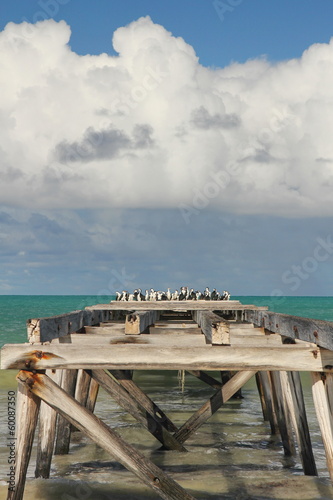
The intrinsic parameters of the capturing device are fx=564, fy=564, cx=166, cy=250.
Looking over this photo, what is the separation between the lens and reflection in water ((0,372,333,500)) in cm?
777

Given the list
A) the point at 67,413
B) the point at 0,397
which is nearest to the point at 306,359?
the point at 67,413

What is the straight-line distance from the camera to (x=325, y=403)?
19.5ft

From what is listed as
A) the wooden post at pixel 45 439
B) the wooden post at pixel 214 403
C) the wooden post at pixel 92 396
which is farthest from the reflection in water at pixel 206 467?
the wooden post at pixel 92 396

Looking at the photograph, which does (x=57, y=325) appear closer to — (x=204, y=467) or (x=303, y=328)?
(x=303, y=328)

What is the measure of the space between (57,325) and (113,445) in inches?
77.7

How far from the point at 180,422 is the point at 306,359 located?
29.2 ft

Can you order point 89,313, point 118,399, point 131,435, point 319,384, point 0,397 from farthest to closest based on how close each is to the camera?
point 0,397
point 131,435
point 89,313
point 118,399
point 319,384

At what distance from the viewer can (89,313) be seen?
967 cm

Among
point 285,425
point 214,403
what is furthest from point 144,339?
point 285,425

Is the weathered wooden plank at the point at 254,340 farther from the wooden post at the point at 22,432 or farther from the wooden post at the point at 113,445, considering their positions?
the wooden post at the point at 22,432

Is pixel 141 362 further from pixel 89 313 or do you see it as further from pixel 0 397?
pixel 0 397

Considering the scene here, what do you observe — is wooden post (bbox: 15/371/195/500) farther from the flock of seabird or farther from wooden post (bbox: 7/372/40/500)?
the flock of seabird

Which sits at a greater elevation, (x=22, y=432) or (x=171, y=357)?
(x=171, y=357)

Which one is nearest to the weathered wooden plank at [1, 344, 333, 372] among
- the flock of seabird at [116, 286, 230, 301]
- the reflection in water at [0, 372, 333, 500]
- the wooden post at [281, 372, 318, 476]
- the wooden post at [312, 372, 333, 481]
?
the wooden post at [312, 372, 333, 481]
